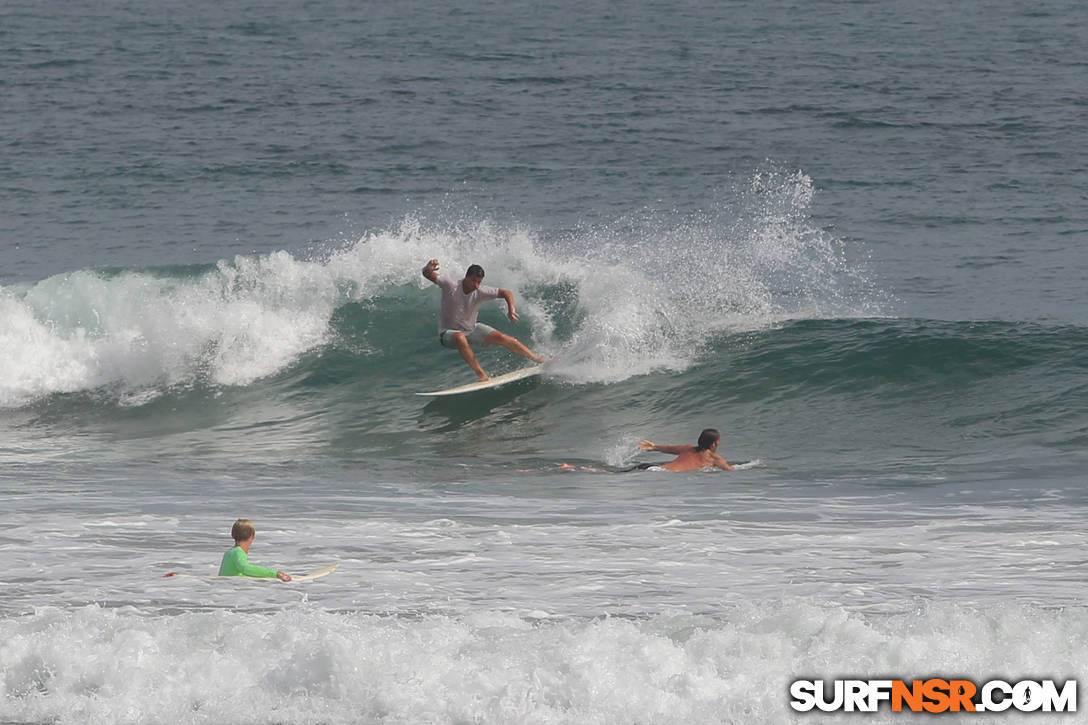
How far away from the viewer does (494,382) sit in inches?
539

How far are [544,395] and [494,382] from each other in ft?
1.82

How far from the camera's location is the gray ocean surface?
6312 mm

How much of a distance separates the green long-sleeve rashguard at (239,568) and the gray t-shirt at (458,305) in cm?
605

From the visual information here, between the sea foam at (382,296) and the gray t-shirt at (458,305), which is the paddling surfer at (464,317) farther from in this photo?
the sea foam at (382,296)

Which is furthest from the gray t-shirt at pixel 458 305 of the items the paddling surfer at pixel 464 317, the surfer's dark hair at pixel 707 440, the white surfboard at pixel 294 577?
the white surfboard at pixel 294 577

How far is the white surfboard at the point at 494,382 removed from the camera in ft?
44.8

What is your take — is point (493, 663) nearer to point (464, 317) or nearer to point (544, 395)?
point (464, 317)

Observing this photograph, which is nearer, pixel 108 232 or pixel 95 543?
pixel 95 543

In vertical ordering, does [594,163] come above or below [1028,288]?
above

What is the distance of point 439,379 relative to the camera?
1511 centimetres

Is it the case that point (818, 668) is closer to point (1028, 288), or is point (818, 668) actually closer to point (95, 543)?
point (95, 543)

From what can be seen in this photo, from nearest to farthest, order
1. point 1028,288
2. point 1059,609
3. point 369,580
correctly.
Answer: point 1059,609, point 369,580, point 1028,288

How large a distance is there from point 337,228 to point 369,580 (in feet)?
52.6

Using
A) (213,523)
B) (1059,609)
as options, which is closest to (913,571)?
(1059,609)
